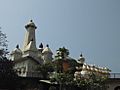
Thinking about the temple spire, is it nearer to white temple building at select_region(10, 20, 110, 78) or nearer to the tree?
white temple building at select_region(10, 20, 110, 78)

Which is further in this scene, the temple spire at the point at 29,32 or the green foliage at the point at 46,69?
the temple spire at the point at 29,32

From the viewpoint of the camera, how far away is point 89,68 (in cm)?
7800

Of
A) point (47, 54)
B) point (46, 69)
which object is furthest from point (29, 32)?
point (46, 69)

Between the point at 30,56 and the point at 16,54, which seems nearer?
the point at 30,56

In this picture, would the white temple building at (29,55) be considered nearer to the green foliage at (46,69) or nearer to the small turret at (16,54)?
the small turret at (16,54)

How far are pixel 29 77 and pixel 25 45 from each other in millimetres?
23708

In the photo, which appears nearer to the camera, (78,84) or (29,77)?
(78,84)

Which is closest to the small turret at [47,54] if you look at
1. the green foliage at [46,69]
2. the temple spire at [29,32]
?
the temple spire at [29,32]

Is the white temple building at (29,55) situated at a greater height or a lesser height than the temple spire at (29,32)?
lesser

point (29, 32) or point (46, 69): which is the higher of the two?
point (29, 32)

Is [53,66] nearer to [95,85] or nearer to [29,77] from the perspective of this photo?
[29,77]

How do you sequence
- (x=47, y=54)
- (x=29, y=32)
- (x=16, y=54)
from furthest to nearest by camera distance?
(x=29, y=32)
(x=47, y=54)
(x=16, y=54)

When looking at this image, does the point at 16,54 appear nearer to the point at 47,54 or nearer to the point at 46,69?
the point at 47,54

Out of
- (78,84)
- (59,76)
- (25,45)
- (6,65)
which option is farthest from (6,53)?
(25,45)
